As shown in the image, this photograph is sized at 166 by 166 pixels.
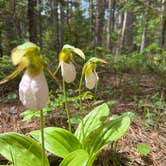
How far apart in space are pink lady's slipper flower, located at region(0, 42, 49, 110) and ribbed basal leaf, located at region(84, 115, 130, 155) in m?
0.73

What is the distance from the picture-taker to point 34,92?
1.03 m

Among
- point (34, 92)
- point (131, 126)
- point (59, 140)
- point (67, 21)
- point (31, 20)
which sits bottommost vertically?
point (131, 126)

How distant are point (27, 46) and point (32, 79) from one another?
15cm

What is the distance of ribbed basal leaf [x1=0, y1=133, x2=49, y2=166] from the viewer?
1.44 m

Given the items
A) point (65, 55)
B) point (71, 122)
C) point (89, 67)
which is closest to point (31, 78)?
point (65, 55)

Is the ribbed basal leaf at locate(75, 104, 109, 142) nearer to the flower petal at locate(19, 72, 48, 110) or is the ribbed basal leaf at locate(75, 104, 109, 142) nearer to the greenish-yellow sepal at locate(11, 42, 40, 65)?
the flower petal at locate(19, 72, 48, 110)

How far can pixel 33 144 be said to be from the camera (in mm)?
1513

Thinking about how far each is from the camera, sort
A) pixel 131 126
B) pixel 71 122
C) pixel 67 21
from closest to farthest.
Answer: pixel 71 122 < pixel 131 126 < pixel 67 21

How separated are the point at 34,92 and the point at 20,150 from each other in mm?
609

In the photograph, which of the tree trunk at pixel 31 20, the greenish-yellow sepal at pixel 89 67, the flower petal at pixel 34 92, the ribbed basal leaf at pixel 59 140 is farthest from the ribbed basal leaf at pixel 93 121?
the tree trunk at pixel 31 20

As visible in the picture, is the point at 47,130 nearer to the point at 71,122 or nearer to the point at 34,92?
the point at 71,122

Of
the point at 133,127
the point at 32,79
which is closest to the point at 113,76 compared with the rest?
the point at 133,127

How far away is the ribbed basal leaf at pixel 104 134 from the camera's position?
164 centimetres

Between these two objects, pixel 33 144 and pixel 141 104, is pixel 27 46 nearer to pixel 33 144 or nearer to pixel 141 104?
pixel 33 144
